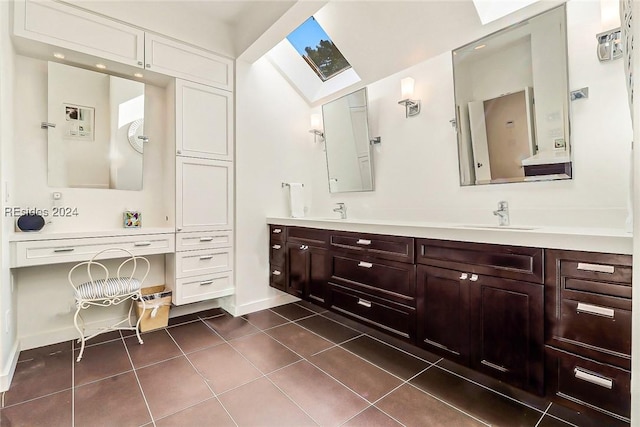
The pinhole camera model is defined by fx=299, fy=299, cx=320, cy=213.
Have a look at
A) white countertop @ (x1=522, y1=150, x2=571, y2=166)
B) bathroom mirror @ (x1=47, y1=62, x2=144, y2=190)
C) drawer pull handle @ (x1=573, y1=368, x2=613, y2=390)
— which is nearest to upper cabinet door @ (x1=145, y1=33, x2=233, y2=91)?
bathroom mirror @ (x1=47, y1=62, x2=144, y2=190)

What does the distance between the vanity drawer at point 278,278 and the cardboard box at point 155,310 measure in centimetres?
98

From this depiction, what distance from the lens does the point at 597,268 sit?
4.12 ft

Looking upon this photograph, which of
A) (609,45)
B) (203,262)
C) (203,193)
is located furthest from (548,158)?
(203,262)

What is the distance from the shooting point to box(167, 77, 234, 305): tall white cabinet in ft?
8.77

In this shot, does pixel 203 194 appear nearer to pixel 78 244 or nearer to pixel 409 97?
pixel 78 244

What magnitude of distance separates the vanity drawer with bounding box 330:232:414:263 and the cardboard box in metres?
1.59

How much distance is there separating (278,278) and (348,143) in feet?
5.18

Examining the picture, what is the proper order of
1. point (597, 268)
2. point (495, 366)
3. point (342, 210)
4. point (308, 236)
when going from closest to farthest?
point (597, 268)
point (495, 366)
point (308, 236)
point (342, 210)

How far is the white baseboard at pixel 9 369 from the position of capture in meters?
1.75

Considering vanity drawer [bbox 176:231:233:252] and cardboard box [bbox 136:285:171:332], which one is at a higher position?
vanity drawer [bbox 176:231:233:252]

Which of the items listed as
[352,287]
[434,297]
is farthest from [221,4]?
[434,297]

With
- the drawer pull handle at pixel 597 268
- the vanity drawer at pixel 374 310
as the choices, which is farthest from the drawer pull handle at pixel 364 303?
the drawer pull handle at pixel 597 268

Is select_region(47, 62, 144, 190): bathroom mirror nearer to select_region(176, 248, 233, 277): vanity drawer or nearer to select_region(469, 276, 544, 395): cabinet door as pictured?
select_region(176, 248, 233, 277): vanity drawer

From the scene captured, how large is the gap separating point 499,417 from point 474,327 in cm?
43
